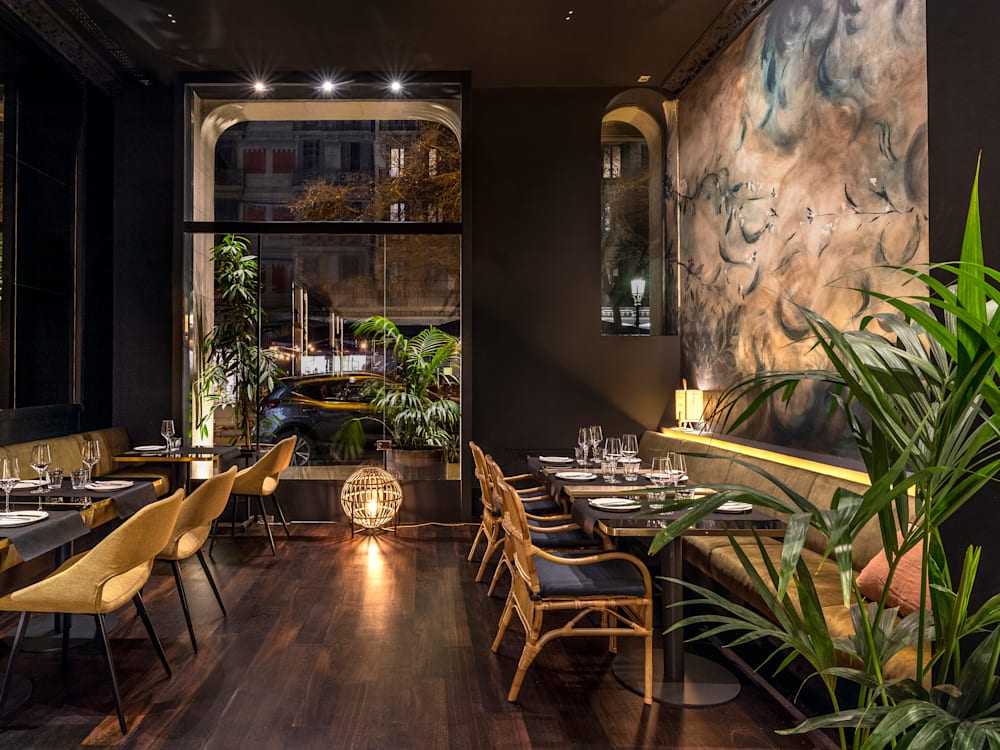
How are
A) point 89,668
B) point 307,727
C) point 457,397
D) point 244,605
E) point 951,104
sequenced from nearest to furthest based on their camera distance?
point 951,104, point 307,727, point 89,668, point 244,605, point 457,397

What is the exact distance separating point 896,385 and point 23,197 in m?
6.59

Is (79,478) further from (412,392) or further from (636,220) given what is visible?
(636,220)

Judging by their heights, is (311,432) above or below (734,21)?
below

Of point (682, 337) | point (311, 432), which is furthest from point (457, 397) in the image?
point (682, 337)

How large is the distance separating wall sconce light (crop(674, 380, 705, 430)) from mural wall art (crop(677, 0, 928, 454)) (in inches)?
6.2

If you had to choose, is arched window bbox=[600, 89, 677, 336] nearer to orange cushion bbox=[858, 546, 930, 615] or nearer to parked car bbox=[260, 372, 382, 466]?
parked car bbox=[260, 372, 382, 466]

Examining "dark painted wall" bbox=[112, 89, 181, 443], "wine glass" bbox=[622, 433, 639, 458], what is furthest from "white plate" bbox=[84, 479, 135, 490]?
"dark painted wall" bbox=[112, 89, 181, 443]

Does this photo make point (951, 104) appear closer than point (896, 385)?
No

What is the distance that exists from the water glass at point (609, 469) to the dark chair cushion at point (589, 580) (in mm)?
848

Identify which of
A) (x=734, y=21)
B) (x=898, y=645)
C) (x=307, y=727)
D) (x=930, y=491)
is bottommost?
(x=307, y=727)

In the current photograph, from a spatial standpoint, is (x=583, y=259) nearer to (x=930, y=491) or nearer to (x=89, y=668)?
(x=89, y=668)

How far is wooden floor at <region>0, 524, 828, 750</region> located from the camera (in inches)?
110

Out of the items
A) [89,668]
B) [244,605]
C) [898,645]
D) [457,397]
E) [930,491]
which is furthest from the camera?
[457,397]

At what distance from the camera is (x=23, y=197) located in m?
5.84
